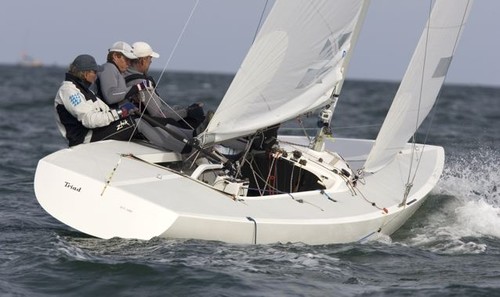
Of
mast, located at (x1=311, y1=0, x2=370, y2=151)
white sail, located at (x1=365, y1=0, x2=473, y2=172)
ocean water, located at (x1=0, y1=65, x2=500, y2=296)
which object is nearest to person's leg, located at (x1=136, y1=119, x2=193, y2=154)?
ocean water, located at (x1=0, y1=65, x2=500, y2=296)

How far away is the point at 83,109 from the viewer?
6562 mm

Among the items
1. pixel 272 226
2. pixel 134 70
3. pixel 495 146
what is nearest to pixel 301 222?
pixel 272 226

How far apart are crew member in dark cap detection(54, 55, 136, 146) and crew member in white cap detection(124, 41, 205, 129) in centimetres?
19

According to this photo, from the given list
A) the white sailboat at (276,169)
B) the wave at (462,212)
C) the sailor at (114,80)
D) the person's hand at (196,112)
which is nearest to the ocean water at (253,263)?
the wave at (462,212)

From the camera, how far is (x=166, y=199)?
19.1ft

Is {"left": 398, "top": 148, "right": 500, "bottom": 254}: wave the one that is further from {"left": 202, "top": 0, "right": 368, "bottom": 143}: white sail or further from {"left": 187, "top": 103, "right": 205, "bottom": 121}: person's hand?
{"left": 187, "top": 103, "right": 205, "bottom": 121}: person's hand

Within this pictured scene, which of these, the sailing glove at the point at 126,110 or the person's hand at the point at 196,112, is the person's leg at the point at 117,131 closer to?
the sailing glove at the point at 126,110

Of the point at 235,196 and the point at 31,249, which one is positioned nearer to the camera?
the point at 31,249

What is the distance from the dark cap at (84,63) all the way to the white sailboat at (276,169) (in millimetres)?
532

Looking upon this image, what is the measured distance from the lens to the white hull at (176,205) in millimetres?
5660

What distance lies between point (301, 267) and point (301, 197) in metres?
1.14

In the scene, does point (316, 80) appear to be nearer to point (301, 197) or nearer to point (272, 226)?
point (301, 197)

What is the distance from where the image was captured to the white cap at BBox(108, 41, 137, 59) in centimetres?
712

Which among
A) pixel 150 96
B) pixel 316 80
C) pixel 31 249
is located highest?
pixel 316 80
